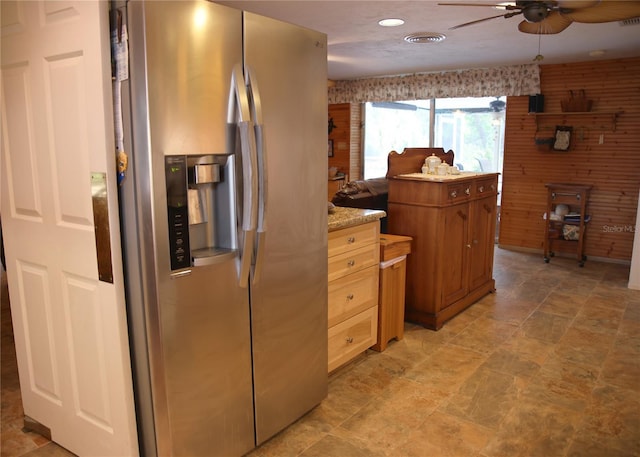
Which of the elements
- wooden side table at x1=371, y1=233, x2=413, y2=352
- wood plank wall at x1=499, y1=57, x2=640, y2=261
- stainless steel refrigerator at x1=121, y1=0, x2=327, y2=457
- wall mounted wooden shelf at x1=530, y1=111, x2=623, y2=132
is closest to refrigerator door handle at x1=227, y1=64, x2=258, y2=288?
stainless steel refrigerator at x1=121, y1=0, x2=327, y2=457

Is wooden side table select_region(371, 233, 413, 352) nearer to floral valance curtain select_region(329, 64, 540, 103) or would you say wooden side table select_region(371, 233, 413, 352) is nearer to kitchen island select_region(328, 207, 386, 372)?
kitchen island select_region(328, 207, 386, 372)

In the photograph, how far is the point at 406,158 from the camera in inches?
152

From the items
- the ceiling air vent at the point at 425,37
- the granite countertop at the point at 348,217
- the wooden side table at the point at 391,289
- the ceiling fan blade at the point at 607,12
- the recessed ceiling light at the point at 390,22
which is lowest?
the wooden side table at the point at 391,289

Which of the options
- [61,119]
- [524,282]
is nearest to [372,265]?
[61,119]

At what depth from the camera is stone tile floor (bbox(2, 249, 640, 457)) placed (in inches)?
88.2

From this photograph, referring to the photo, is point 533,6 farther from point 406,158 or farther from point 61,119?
point 61,119

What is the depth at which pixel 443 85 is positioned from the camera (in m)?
6.55

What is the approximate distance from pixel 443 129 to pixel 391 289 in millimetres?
4582

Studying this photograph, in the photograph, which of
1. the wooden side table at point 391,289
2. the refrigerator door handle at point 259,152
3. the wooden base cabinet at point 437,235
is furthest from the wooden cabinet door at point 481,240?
the refrigerator door handle at point 259,152

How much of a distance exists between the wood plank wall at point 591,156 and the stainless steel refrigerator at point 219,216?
15.1ft

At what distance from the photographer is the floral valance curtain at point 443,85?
589 cm

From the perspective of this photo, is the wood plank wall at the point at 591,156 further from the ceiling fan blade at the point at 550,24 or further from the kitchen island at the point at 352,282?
the kitchen island at the point at 352,282

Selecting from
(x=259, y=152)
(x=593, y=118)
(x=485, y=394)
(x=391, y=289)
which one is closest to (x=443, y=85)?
(x=593, y=118)

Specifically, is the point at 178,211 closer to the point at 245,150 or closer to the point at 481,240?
the point at 245,150
